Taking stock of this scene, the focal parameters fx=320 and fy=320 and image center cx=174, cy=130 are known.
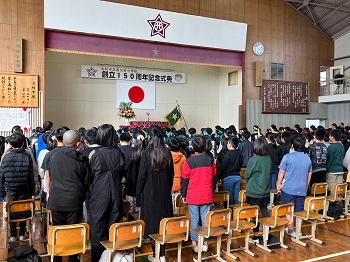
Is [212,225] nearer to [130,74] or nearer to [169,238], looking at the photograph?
[169,238]

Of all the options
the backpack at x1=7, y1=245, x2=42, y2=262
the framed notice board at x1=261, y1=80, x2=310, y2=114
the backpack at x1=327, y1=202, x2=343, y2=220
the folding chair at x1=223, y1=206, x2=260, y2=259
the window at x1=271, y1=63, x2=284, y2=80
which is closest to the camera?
the backpack at x1=7, y1=245, x2=42, y2=262

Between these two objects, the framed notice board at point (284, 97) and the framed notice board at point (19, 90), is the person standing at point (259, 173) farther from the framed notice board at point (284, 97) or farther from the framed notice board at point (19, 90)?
the framed notice board at point (284, 97)

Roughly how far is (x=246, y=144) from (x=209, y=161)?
2.41 meters

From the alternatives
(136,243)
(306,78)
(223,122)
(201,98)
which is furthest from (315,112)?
(136,243)

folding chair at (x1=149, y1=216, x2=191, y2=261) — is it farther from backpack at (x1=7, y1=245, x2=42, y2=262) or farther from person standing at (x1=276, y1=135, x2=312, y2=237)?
person standing at (x1=276, y1=135, x2=312, y2=237)

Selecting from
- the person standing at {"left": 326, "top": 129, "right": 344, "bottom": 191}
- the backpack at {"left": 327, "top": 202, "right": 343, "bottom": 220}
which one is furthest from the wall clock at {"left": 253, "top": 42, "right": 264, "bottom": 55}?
the backpack at {"left": 327, "top": 202, "right": 343, "bottom": 220}

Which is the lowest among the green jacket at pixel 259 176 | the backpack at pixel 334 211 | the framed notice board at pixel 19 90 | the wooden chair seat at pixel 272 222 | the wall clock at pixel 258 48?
the backpack at pixel 334 211

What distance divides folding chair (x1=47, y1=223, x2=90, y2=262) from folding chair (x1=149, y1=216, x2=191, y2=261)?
2.42ft

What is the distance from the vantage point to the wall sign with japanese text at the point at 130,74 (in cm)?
1177

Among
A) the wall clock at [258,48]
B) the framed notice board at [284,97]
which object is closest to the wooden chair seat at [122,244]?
the framed notice board at [284,97]

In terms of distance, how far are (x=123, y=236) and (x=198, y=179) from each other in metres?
1.08

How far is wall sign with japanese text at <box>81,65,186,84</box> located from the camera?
11.8 metres

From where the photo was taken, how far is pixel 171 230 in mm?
3219

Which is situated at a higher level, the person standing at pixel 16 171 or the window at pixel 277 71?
the window at pixel 277 71
